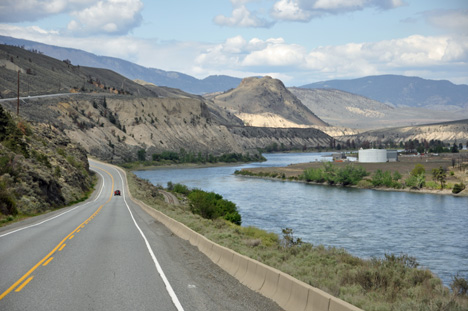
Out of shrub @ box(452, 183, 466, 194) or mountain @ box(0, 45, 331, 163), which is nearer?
shrub @ box(452, 183, 466, 194)

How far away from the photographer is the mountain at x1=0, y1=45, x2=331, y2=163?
412ft

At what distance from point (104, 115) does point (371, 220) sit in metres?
112

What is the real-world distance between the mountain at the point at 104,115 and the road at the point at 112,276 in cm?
9408

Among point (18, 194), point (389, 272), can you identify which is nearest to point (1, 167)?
point (18, 194)

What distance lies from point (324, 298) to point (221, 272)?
548cm

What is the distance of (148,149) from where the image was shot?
153625mm

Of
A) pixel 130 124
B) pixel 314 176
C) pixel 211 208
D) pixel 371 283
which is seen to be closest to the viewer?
pixel 371 283

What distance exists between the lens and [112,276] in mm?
12250

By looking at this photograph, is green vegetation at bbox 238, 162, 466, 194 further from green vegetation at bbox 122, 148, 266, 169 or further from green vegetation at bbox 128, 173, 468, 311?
green vegetation at bbox 128, 173, 468, 311

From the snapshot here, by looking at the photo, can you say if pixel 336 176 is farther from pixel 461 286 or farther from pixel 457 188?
pixel 461 286

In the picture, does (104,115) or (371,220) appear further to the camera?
(104,115)

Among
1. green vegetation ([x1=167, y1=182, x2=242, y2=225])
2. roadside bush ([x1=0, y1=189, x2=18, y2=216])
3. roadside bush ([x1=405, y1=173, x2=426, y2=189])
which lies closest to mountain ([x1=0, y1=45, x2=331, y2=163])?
green vegetation ([x1=167, y1=182, x2=242, y2=225])

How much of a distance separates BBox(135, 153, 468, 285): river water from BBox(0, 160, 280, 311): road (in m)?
14.1

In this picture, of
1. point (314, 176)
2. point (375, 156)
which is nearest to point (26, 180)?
point (314, 176)
